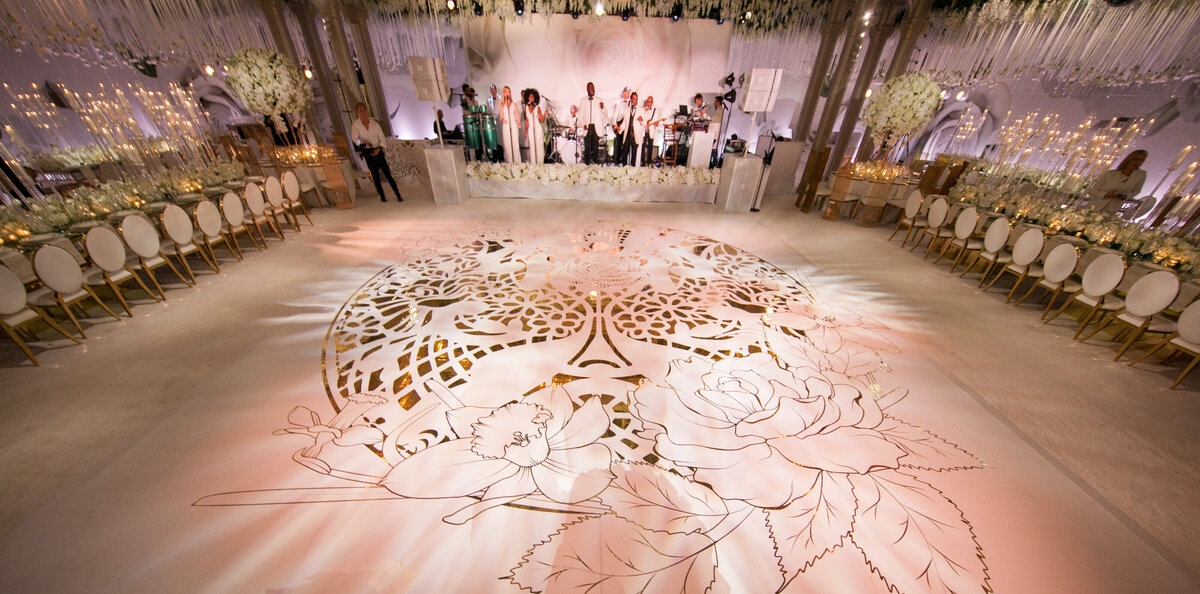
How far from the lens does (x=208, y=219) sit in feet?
13.5

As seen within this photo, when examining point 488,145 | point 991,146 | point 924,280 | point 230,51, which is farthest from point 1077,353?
point 230,51

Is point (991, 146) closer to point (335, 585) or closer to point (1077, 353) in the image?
point (1077, 353)

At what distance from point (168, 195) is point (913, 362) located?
817cm

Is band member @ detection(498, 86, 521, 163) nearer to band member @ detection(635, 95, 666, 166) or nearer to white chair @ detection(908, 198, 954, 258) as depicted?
band member @ detection(635, 95, 666, 166)

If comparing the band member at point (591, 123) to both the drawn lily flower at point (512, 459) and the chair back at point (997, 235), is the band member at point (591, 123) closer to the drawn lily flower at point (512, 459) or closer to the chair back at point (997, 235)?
the chair back at point (997, 235)

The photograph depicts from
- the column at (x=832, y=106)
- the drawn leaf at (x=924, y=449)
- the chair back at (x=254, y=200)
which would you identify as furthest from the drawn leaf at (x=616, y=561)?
the column at (x=832, y=106)

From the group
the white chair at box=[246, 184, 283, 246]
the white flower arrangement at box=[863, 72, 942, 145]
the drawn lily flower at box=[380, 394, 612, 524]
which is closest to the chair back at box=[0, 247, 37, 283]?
the white chair at box=[246, 184, 283, 246]

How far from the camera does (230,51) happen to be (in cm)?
718

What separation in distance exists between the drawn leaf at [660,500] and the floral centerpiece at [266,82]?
8.29 m

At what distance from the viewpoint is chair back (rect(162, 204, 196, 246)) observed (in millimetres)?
3758

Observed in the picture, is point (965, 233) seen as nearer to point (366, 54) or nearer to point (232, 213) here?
point (232, 213)

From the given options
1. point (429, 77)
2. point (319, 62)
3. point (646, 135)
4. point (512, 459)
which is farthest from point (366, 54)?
point (512, 459)

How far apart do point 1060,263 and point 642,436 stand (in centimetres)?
497

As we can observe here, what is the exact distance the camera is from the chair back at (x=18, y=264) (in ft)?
9.48
